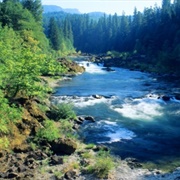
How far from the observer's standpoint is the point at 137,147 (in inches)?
1179

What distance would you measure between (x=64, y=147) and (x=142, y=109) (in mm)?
18446

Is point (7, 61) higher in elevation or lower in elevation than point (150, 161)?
higher

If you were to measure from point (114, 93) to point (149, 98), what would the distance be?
21.5ft

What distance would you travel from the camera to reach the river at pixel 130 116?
29438 millimetres

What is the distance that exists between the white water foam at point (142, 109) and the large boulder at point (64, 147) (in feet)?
44.1

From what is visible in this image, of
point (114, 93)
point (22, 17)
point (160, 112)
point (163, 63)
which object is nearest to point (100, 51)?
point (163, 63)

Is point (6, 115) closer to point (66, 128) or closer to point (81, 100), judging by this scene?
point (66, 128)

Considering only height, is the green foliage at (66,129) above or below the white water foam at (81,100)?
above

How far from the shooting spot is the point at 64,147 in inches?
1080

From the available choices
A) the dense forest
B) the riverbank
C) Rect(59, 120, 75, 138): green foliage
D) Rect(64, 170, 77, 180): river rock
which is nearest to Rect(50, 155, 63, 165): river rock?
the riverbank

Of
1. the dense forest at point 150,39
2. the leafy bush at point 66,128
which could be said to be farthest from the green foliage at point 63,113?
the dense forest at point 150,39

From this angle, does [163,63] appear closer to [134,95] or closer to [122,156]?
[134,95]

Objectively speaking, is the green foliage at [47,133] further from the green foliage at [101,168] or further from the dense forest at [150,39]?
the dense forest at [150,39]

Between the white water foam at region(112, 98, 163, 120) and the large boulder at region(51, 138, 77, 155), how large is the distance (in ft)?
44.1
